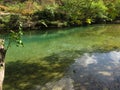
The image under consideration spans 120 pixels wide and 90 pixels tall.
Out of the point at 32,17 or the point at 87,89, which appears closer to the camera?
the point at 87,89

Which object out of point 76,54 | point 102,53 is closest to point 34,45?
point 76,54

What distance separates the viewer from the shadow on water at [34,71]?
912 cm

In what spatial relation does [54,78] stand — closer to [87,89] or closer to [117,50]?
[87,89]

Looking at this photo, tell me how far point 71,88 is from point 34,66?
3316 millimetres

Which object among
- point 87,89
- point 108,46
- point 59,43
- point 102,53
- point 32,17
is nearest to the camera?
point 87,89

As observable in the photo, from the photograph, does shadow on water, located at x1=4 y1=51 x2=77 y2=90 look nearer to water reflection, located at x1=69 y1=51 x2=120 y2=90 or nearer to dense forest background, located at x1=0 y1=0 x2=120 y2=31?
water reflection, located at x1=69 y1=51 x2=120 y2=90

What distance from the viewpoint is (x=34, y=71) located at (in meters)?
10.6

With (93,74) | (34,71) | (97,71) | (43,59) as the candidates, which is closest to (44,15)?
(43,59)

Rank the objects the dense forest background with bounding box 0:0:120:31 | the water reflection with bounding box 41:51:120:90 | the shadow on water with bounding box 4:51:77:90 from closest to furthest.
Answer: the water reflection with bounding box 41:51:120:90 < the shadow on water with bounding box 4:51:77:90 < the dense forest background with bounding box 0:0:120:31

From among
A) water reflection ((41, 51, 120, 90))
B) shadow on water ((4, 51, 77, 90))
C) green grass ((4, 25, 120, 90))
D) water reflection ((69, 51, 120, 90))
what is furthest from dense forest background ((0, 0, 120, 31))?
shadow on water ((4, 51, 77, 90))

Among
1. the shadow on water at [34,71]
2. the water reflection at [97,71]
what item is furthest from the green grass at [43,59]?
the water reflection at [97,71]

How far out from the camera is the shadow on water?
9.12 metres

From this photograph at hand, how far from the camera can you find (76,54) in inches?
532

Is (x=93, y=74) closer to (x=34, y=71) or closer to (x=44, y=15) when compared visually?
(x=34, y=71)
